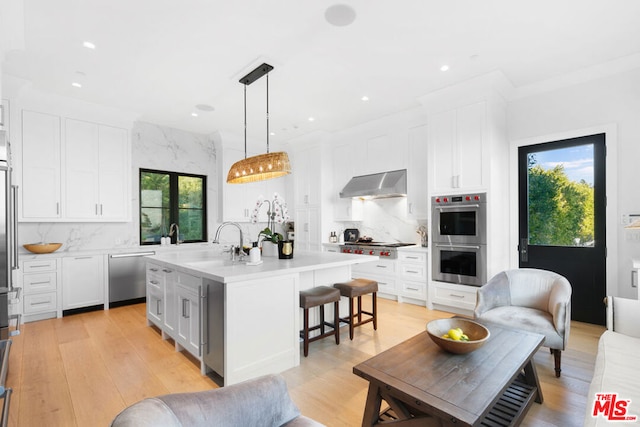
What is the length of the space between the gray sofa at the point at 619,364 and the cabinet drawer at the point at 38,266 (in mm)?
5325

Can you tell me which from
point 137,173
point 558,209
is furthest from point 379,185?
point 137,173

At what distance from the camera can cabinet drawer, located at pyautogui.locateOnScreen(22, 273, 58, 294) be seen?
3.87 metres

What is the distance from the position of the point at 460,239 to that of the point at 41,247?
212 inches

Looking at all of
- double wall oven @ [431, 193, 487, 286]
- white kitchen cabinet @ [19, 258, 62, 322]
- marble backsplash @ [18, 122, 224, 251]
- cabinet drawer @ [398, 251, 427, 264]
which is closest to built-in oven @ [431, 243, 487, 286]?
double wall oven @ [431, 193, 487, 286]

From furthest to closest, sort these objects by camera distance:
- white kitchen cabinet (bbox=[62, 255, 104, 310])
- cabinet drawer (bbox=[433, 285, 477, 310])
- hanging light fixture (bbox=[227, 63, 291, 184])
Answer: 1. white kitchen cabinet (bbox=[62, 255, 104, 310])
2. cabinet drawer (bbox=[433, 285, 477, 310])
3. hanging light fixture (bbox=[227, 63, 291, 184])

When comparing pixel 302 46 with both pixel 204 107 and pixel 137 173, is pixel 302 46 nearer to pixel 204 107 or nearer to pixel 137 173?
pixel 204 107

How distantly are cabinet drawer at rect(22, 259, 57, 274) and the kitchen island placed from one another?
225 cm

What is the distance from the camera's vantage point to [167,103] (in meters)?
4.46

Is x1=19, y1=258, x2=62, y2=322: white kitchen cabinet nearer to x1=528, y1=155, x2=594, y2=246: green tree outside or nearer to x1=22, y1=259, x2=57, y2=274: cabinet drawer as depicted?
x1=22, y1=259, x2=57, y2=274: cabinet drawer

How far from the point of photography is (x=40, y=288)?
156 inches

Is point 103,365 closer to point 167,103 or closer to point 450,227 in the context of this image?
point 167,103

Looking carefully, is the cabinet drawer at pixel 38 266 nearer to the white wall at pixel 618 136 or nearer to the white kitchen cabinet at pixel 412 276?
the white kitchen cabinet at pixel 412 276

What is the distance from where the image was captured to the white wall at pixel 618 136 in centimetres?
326

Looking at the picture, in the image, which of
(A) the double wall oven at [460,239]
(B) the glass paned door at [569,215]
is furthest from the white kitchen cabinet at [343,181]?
(B) the glass paned door at [569,215]
